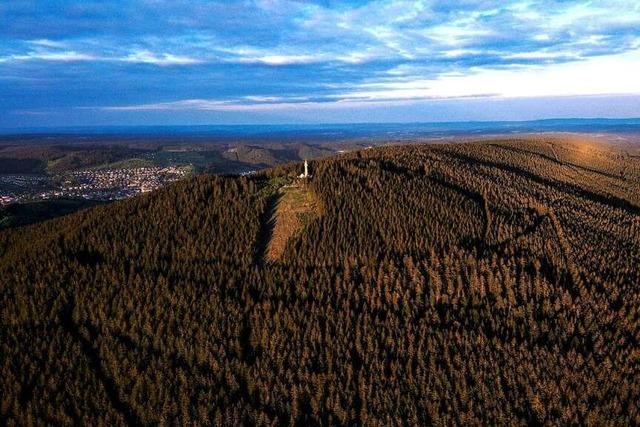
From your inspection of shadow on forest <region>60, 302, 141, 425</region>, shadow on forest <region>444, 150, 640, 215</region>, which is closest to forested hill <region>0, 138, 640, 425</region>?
shadow on forest <region>60, 302, 141, 425</region>

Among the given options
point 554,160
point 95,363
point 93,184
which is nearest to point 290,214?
point 95,363

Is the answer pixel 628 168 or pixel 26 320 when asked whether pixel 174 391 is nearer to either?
pixel 26 320

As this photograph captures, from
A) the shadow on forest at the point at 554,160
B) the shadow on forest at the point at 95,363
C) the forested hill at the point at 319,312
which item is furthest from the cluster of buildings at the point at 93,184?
the shadow on forest at the point at 95,363

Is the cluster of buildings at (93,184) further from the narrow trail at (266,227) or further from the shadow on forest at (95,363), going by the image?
the shadow on forest at (95,363)

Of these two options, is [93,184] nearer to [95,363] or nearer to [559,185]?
[559,185]

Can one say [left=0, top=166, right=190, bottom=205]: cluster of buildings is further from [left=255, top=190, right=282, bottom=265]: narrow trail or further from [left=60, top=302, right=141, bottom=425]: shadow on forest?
[left=60, top=302, right=141, bottom=425]: shadow on forest

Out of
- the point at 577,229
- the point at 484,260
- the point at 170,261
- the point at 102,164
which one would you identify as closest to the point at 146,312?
the point at 170,261
